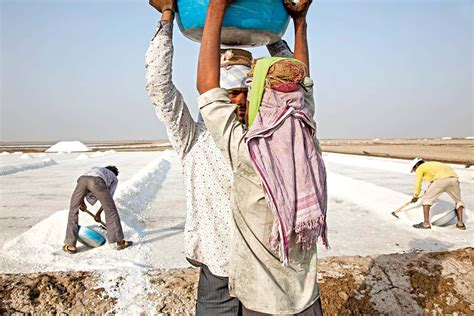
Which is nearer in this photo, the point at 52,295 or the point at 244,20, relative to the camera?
the point at 244,20

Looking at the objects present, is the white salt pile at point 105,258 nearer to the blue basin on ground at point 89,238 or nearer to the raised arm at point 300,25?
the blue basin on ground at point 89,238

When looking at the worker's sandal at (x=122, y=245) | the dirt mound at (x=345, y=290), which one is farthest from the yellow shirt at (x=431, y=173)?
the worker's sandal at (x=122, y=245)

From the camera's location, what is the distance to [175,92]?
6.13 ft

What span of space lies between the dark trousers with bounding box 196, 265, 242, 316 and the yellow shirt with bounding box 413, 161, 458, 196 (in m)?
5.85

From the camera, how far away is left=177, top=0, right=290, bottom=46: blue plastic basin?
1918mm

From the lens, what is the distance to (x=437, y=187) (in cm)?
673

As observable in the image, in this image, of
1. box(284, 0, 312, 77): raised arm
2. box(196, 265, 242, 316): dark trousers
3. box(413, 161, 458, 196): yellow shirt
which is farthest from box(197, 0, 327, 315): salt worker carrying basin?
box(413, 161, 458, 196): yellow shirt

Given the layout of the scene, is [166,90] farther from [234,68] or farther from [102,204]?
[102,204]

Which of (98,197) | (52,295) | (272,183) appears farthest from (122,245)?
(272,183)

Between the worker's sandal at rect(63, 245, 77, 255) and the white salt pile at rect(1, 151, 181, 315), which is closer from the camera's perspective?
the white salt pile at rect(1, 151, 181, 315)

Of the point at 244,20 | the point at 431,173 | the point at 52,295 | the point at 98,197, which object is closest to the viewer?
the point at 244,20

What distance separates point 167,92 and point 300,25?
71cm

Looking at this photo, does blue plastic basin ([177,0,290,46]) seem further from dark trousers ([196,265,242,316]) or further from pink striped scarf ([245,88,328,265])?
dark trousers ([196,265,242,316])

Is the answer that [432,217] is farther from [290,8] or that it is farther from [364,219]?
[290,8]
